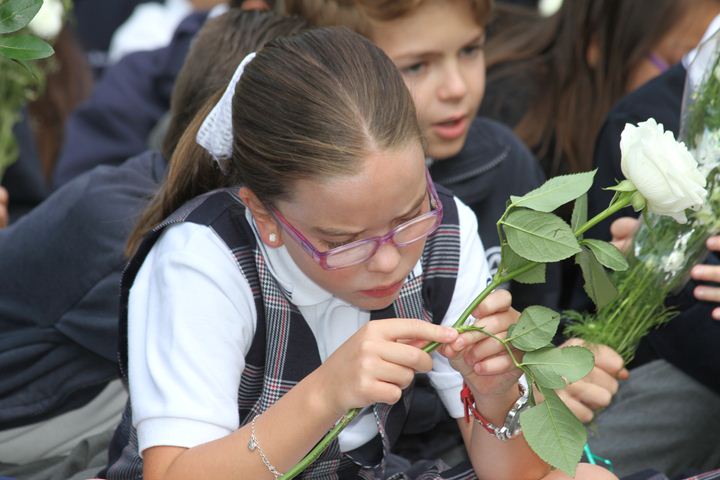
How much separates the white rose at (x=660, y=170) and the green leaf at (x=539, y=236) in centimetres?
12

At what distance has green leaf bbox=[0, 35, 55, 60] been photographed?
1468 millimetres

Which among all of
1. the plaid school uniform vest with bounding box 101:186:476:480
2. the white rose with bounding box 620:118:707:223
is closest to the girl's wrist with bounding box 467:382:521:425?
the plaid school uniform vest with bounding box 101:186:476:480

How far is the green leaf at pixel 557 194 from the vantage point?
1.44 m

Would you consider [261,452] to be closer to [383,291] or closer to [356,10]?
[383,291]

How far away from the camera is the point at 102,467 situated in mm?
2018

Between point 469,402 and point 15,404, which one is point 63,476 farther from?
point 469,402

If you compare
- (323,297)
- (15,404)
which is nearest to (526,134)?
(323,297)

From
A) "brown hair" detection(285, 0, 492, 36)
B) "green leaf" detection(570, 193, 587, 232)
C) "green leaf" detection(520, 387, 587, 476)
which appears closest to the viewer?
"green leaf" detection(520, 387, 587, 476)

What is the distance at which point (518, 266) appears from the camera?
1505 mm

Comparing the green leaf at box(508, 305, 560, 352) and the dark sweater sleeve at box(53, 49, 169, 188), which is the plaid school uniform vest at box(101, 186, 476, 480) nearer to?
the green leaf at box(508, 305, 560, 352)

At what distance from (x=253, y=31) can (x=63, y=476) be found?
0.98m

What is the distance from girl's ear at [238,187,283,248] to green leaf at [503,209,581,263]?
43 cm

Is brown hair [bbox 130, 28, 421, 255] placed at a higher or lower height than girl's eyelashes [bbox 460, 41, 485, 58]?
higher

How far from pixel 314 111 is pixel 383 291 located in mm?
294
